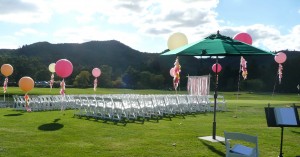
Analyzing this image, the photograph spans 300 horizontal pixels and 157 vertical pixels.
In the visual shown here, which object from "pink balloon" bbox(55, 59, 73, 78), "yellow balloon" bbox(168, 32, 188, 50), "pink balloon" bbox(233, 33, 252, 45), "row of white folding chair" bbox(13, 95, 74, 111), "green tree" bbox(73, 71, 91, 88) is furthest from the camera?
"green tree" bbox(73, 71, 91, 88)

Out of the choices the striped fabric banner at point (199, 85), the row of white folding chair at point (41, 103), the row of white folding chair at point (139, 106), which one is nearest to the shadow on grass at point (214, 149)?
the row of white folding chair at point (139, 106)

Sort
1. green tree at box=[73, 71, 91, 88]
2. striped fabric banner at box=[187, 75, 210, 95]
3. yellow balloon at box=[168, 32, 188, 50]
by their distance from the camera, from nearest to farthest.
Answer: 1. yellow balloon at box=[168, 32, 188, 50]
2. striped fabric banner at box=[187, 75, 210, 95]
3. green tree at box=[73, 71, 91, 88]

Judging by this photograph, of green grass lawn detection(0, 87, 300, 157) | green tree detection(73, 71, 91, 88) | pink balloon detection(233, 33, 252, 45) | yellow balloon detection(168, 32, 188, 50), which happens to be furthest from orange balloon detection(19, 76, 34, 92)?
green tree detection(73, 71, 91, 88)

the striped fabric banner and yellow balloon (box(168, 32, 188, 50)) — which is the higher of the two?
yellow balloon (box(168, 32, 188, 50))

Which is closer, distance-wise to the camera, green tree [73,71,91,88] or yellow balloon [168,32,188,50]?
yellow balloon [168,32,188,50]

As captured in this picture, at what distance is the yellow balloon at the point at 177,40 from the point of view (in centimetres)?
1558

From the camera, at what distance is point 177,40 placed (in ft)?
51.2

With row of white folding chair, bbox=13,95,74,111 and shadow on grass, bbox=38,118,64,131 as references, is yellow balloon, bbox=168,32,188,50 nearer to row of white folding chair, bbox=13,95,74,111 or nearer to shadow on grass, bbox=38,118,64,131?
shadow on grass, bbox=38,118,64,131

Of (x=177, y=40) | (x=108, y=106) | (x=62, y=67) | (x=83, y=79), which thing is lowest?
(x=108, y=106)

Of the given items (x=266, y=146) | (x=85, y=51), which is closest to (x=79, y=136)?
(x=266, y=146)

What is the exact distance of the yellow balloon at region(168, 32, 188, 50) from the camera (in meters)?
15.6

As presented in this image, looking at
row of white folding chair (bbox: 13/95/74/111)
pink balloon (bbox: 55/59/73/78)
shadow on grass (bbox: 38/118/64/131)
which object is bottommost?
shadow on grass (bbox: 38/118/64/131)

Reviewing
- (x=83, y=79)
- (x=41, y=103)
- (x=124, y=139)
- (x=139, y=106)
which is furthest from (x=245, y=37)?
(x=83, y=79)

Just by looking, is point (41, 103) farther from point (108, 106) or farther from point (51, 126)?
point (51, 126)
